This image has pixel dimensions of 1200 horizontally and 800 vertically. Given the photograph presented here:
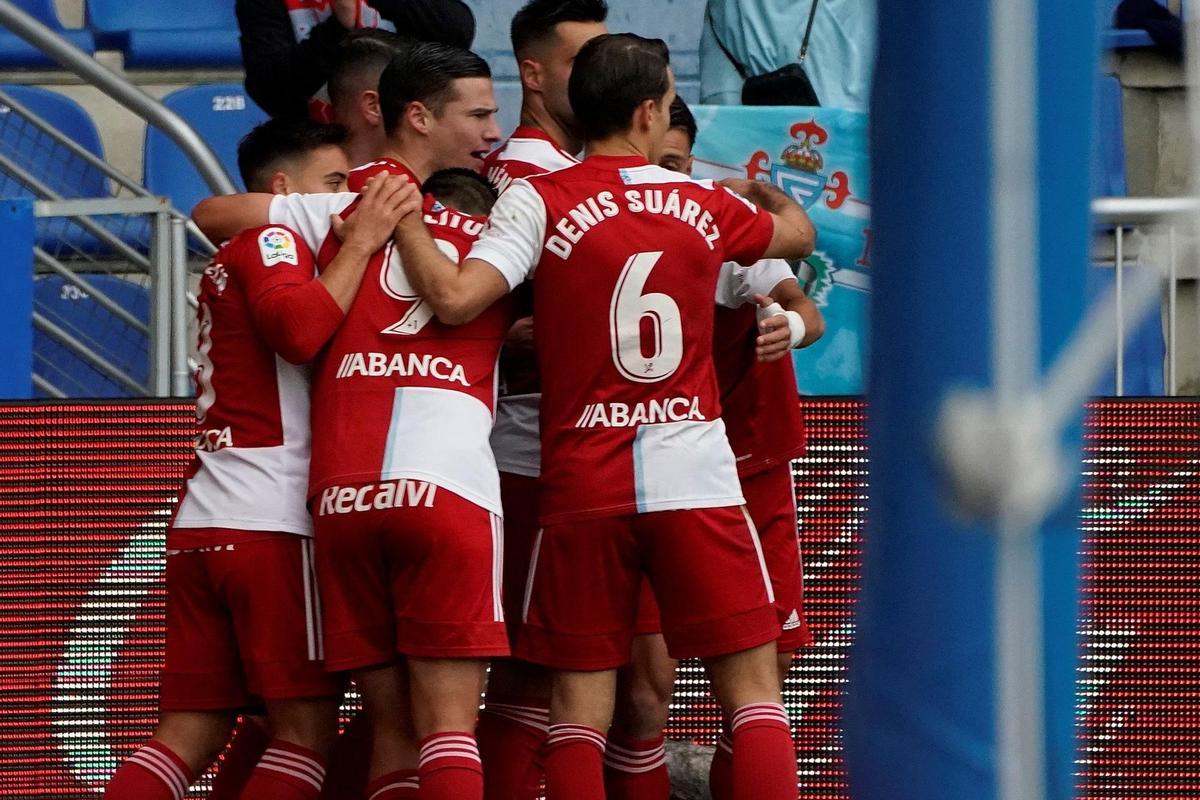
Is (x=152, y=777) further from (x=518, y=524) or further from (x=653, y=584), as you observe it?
(x=653, y=584)

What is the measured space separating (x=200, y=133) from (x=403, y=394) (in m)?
5.07

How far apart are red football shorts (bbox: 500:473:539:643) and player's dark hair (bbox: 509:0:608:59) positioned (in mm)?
1077

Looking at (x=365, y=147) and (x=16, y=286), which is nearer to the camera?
(x=365, y=147)

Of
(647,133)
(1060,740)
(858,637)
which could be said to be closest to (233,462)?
(647,133)

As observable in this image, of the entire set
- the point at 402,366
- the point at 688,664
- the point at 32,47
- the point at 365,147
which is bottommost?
the point at 688,664

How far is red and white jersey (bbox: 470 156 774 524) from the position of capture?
358 cm

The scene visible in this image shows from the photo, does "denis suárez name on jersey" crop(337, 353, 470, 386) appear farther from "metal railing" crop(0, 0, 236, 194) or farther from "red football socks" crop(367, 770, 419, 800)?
"metal railing" crop(0, 0, 236, 194)

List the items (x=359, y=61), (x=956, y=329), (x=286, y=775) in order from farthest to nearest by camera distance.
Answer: (x=359, y=61) → (x=286, y=775) → (x=956, y=329)

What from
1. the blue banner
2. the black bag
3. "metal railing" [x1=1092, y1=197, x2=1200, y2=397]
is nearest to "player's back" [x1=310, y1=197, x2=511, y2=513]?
"metal railing" [x1=1092, y1=197, x2=1200, y2=397]

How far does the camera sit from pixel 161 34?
8.83 m

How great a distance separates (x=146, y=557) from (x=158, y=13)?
189 inches

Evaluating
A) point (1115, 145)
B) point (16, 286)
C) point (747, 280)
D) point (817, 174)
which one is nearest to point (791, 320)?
point (747, 280)

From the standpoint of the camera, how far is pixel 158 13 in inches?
351

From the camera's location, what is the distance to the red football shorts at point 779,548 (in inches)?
162
